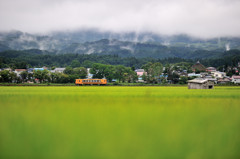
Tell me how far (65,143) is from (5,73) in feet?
257

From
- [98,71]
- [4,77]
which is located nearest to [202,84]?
[4,77]

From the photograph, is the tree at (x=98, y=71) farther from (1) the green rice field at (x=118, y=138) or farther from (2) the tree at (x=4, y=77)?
(1) the green rice field at (x=118, y=138)

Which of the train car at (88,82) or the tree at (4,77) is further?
the train car at (88,82)

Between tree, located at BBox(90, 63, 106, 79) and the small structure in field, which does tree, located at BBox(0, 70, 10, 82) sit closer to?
tree, located at BBox(90, 63, 106, 79)

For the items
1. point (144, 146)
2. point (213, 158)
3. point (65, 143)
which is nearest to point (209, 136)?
point (213, 158)

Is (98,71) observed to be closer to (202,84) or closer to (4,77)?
(4,77)

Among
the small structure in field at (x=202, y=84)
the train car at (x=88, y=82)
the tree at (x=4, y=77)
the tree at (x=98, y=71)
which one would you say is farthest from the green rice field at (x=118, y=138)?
the tree at (x=98, y=71)

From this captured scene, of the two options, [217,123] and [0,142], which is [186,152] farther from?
[0,142]

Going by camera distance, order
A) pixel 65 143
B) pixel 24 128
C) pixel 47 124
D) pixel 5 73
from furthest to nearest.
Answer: pixel 5 73 < pixel 47 124 < pixel 24 128 < pixel 65 143

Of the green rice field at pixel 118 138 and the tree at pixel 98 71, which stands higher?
the tree at pixel 98 71

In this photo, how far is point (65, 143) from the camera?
26.7ft

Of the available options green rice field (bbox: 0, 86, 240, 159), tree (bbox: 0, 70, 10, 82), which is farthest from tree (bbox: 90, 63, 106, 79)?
green rice field (bbox: 0, 86, 240, 159)

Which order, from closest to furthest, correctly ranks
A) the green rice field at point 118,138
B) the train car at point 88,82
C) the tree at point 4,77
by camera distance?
the green rice field at point 118,138 < the tree at point 4,77 < the train car at point 88,82

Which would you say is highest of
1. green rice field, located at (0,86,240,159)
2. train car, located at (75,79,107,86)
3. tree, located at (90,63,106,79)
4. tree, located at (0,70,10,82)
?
tree, located at (90,63,106,79)
